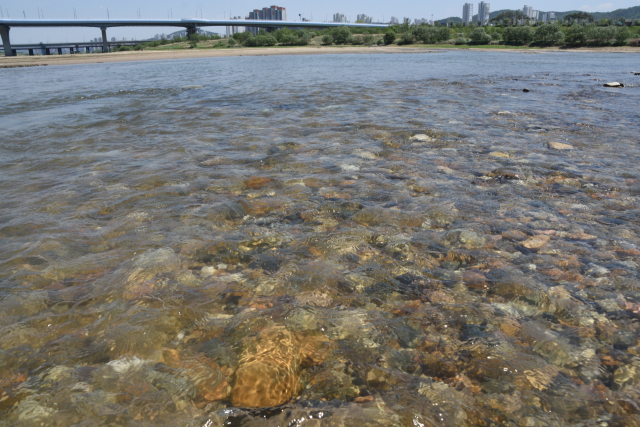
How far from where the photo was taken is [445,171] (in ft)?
15.5

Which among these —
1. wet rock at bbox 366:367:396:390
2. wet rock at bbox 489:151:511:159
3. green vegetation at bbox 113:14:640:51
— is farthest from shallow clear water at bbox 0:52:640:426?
green vegetation at bbox 113:14:640:51

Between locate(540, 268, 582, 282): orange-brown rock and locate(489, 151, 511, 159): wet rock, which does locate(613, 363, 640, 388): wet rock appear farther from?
locate(489, 151, 511, 159): wet rock

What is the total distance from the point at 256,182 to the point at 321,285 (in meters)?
2.24

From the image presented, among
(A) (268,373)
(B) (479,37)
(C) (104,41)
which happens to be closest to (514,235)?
(A) (268,373)

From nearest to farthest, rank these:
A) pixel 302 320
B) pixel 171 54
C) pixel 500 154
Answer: pixel 302 320 → pixel 500 154 → pixel 171 54

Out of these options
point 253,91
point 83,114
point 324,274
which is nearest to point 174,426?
point 324,274

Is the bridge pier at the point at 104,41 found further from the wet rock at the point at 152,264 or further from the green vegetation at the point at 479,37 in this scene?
the wet rock at the point at 152,264

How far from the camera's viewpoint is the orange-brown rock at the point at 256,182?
4.31 metres

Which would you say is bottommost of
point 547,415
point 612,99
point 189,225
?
point 547,415

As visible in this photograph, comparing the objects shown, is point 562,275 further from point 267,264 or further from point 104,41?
point 104,41

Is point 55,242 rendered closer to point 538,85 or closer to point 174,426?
point 174,426

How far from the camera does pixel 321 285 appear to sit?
8.29 ft

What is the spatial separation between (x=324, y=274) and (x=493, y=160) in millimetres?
3673

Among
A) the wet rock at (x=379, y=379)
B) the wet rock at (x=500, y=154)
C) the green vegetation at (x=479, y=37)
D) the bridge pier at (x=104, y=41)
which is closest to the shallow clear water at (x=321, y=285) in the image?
the wet rock at (x=379, y=379)
